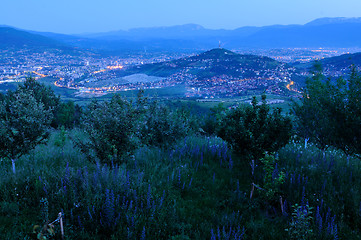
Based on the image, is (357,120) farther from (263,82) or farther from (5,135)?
(263,82)

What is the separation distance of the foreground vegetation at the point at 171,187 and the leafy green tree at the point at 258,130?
33mm

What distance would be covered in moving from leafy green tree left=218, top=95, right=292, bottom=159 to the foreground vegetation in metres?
0.03

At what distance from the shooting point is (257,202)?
6.48 metres

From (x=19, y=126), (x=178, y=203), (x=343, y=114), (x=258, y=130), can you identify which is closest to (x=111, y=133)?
(x=178, y=203)

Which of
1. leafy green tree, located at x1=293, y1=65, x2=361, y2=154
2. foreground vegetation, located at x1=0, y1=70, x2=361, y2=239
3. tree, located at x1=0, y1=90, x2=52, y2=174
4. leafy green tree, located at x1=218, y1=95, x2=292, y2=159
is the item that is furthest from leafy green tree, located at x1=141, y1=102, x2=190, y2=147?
leafy green tree, located at x1=293, y1=65, x2=361, y2=154

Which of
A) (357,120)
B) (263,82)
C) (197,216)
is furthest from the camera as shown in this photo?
(263,82)

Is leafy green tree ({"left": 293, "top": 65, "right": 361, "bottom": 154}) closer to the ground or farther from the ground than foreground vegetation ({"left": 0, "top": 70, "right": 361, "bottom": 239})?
farther from the ground

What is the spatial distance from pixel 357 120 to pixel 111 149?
7641 millimetres

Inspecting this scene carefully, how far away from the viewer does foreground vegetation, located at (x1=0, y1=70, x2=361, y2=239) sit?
206 inches

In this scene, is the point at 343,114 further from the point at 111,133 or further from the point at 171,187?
the point at 111,133

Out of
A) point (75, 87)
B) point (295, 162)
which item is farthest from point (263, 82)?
point (295, 162)

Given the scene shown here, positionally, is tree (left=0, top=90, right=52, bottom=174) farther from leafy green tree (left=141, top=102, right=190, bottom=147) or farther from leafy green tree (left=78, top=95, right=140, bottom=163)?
leafy green tree (left=141, top=102, right=190, bottom=147)

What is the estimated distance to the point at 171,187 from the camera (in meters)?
6.88

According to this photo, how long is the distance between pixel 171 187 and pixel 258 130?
11.0 feet
